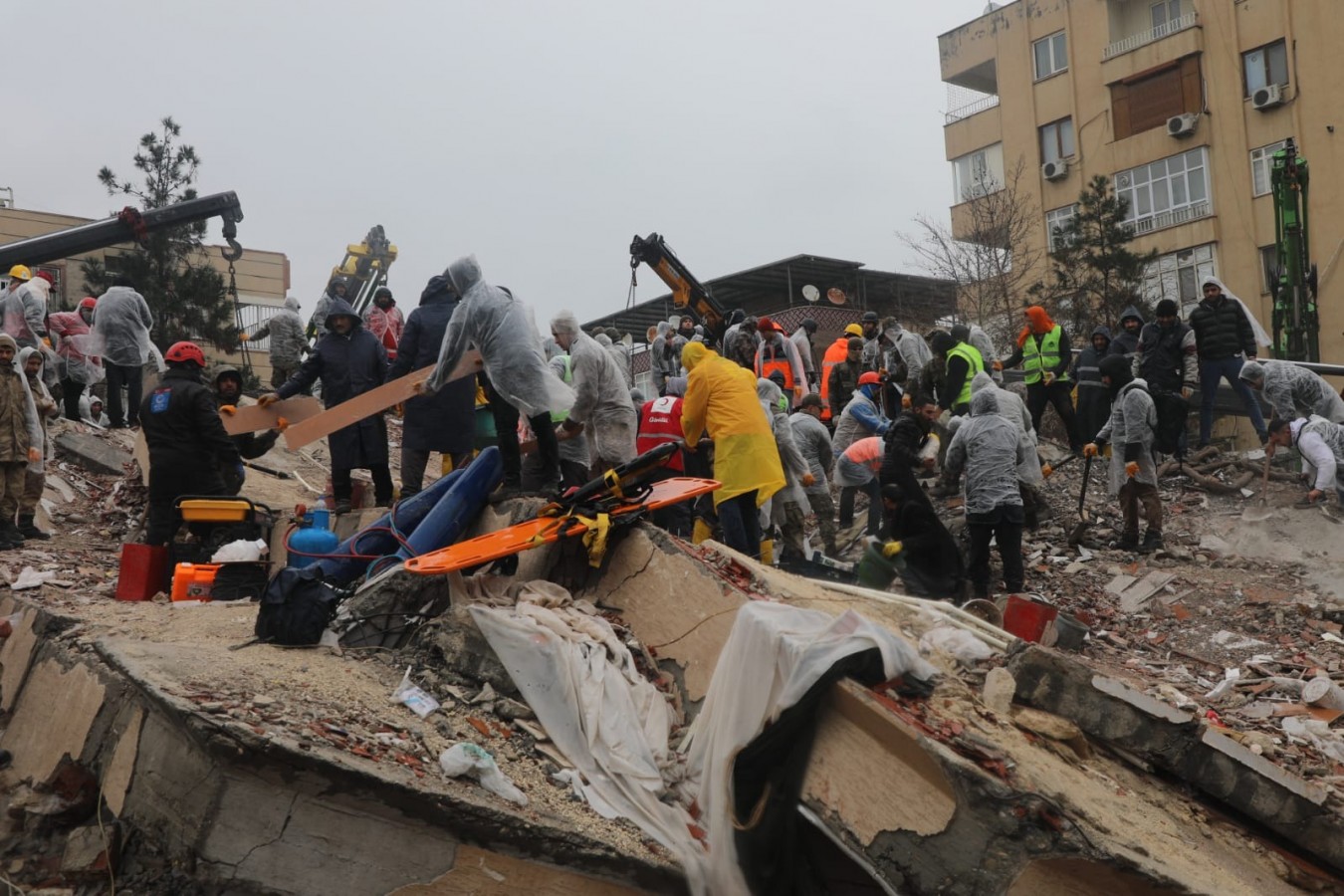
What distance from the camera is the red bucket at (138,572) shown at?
7.74 m

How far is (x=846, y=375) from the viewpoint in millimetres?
13781

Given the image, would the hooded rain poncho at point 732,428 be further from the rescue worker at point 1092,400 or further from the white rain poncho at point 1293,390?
the rescue worker at point 1092,400

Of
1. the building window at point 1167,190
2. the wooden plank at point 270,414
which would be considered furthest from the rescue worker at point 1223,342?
the building window at point 1167,190

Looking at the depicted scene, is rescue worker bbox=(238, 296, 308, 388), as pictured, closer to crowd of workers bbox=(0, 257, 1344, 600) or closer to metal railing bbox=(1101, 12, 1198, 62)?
crowd of workers bbox=(0, 257, 1344, 600)

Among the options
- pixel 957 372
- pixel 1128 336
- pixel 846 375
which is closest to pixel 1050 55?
pixel 1128 336

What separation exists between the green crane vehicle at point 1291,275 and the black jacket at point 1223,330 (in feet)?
11.8

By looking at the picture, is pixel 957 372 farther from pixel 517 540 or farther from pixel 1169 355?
pixel 517 540

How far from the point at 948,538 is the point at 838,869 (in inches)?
165

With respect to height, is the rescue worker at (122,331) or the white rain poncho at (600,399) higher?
the rescue worker at (122,331)

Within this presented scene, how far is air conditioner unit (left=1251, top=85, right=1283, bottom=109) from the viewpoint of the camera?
26.0 meters

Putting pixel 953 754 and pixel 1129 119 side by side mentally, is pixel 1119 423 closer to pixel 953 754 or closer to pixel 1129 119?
pixel 953 754

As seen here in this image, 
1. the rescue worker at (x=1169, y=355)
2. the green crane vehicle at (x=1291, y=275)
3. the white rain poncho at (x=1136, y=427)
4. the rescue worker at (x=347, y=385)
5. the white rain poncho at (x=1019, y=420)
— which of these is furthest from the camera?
the green crane vehicle at (x=1291, y=275)

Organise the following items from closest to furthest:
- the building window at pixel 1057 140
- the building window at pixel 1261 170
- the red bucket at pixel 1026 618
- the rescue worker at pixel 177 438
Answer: the red bucket at pixel 1026 618 < the rescue worker at pixel 177 438 < the building window at pixel 1261 170 < the building window at pixel 1057 140

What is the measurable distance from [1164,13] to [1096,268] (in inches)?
410
